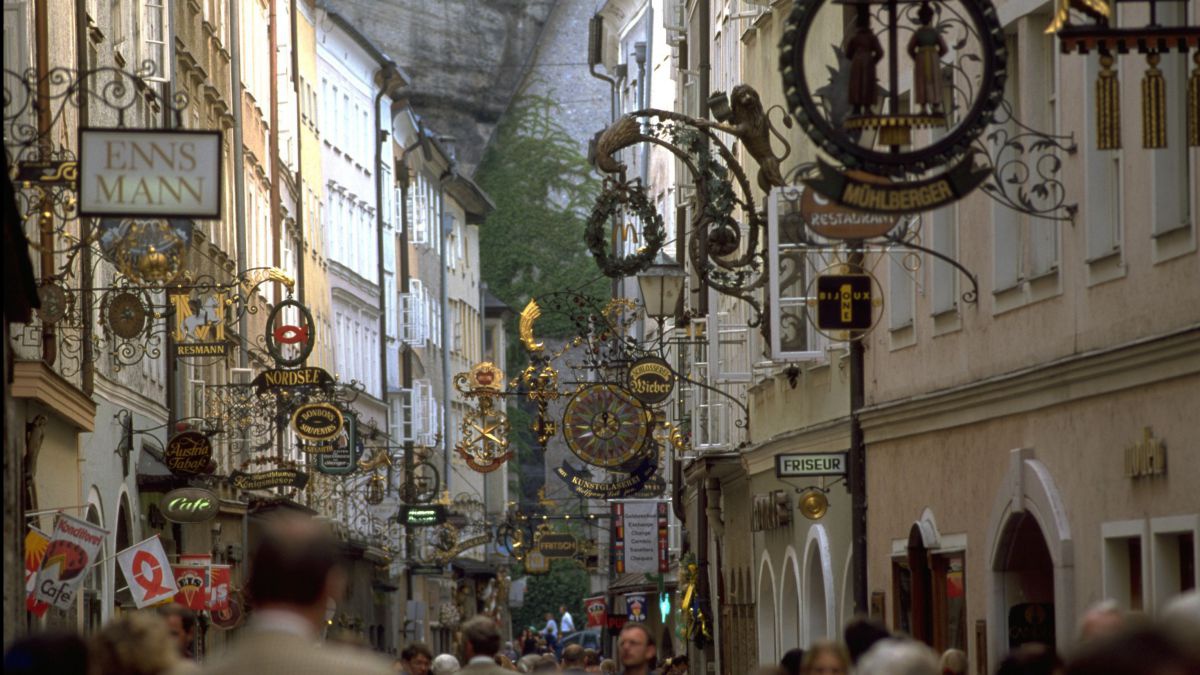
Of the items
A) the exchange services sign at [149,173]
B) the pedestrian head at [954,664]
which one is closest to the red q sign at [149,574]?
the exchange services sign at [149,173]

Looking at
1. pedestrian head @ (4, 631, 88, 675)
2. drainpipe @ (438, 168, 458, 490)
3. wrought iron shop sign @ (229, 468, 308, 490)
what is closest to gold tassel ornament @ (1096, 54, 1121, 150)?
pedestrian head @ (4, 631, 88, 675)

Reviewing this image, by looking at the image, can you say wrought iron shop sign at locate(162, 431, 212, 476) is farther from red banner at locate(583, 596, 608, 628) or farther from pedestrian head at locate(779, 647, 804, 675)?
red banner at locate(583, 596, 608, 628)

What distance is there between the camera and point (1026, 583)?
17.7 meters

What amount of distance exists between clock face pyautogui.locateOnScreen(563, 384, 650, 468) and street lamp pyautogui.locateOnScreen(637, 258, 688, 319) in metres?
2.34

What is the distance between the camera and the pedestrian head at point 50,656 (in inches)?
283

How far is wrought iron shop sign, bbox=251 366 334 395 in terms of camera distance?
32.0 meters

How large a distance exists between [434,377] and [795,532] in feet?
165

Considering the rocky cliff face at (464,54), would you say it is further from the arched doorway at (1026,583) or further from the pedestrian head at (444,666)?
the arched doorway at (1026,583)

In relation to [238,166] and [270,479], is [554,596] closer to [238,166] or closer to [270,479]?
[238,166]

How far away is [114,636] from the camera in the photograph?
26.8ft

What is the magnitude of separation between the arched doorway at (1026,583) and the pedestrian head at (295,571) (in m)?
12.1

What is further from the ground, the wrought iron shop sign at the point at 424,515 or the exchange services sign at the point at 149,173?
the exchange services sign at the point at 149,173

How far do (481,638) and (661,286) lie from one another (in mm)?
17612

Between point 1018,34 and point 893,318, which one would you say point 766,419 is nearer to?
point 893,318
